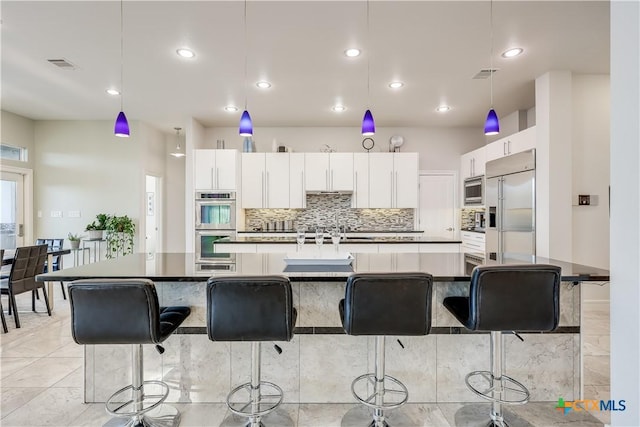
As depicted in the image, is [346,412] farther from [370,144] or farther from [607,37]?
[370,144]

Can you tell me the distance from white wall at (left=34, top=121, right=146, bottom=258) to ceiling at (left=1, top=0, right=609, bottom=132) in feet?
2.26

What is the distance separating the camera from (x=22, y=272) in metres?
3.53

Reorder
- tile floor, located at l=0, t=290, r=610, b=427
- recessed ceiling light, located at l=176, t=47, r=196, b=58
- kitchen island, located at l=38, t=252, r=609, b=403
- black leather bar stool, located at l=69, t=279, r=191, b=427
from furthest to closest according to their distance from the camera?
recessed ceiling light, located at l=176, t=47, r=196, b=58 → kitchen island, located at l=38, t=252, r=609, b=403 → tile floor, located at l=0, t=290, r=610, b=427 → black leather bar stool, located at l=69, t=279, r=191, b=427

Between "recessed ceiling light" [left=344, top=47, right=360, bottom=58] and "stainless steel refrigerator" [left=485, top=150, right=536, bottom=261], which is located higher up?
"recessed ceiling light" [left=344, top=47, right=360, bottom=58]

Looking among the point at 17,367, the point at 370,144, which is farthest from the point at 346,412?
the point at 370,144

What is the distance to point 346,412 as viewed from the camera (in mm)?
2109

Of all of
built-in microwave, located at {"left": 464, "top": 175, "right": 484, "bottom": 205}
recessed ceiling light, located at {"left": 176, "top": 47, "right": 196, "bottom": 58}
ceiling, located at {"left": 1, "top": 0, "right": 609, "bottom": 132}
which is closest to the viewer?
ceiling, located at {"left": 1, "top": 0, "right": 609, "bottom": 132}

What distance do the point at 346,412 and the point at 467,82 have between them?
3.80 meters

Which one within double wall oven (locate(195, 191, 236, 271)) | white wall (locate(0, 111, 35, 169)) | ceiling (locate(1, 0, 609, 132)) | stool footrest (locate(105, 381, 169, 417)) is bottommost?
stool footrest (locate(105, 381, 169, 417))

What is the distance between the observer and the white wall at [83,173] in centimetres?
578

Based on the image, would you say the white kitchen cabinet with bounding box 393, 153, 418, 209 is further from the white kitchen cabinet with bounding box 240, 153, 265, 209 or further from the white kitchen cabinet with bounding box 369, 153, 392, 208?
the white kitchen cabinet with bounding box 240, 153, 265, 209

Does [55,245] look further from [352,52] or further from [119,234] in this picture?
[352,52]

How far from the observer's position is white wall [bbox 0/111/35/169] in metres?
5.24
